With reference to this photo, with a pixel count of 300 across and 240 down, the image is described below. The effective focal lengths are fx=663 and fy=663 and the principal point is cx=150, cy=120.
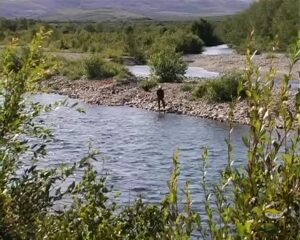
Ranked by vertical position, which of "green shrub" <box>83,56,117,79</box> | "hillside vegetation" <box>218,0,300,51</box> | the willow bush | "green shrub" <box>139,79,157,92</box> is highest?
the willow bush

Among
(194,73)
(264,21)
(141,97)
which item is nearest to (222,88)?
(141,97)

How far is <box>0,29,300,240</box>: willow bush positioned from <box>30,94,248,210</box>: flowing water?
7.72 m

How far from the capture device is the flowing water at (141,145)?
14.0m

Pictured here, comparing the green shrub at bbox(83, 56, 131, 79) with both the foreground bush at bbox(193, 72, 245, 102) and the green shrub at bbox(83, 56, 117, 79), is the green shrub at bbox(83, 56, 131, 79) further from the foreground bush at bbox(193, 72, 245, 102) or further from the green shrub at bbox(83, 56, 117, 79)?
the foreground bush at bbox(193, 72, 245, 102)

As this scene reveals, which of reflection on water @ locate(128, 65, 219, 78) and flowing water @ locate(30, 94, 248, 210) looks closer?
flowing water @ locate(30, 94, 248, 210)

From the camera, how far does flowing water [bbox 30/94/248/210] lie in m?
14.0

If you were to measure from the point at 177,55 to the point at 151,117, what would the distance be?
422 inches

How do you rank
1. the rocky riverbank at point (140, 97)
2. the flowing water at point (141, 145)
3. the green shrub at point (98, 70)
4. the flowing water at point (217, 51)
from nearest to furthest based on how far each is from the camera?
the flowing water at point (141, 145) → the rocky riverbank at point (140, 97) → the green shrub at point (98, 70) → the flowing water at point (217, 51)

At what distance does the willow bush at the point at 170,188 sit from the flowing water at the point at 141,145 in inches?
304

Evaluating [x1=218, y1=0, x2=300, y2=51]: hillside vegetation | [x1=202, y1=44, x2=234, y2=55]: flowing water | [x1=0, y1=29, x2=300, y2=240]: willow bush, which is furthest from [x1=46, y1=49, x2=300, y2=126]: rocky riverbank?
[x1=202, y1=44, x2=234, y2=55]: flowing water

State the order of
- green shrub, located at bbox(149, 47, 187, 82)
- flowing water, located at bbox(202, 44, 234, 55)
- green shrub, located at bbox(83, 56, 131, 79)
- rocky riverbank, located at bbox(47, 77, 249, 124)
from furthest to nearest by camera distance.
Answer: flowing water, located at bbox(202, 44, 234, 55) → green shrub, located at bbox(83, 56, 131, 79) → green shrub, located at bbox(149, 47, 187, 82) → rocky riverbank, located at bbox(47, 77, 249, 124)

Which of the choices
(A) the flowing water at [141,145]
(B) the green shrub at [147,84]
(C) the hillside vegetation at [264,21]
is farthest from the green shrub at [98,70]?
(C) the hillside vegetation at [264,21]

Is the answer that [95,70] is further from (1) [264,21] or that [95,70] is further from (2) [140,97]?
(1) [264,21]

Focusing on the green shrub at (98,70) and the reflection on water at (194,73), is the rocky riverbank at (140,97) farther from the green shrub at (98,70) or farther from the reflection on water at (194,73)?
the reflection on water at (194,73)
